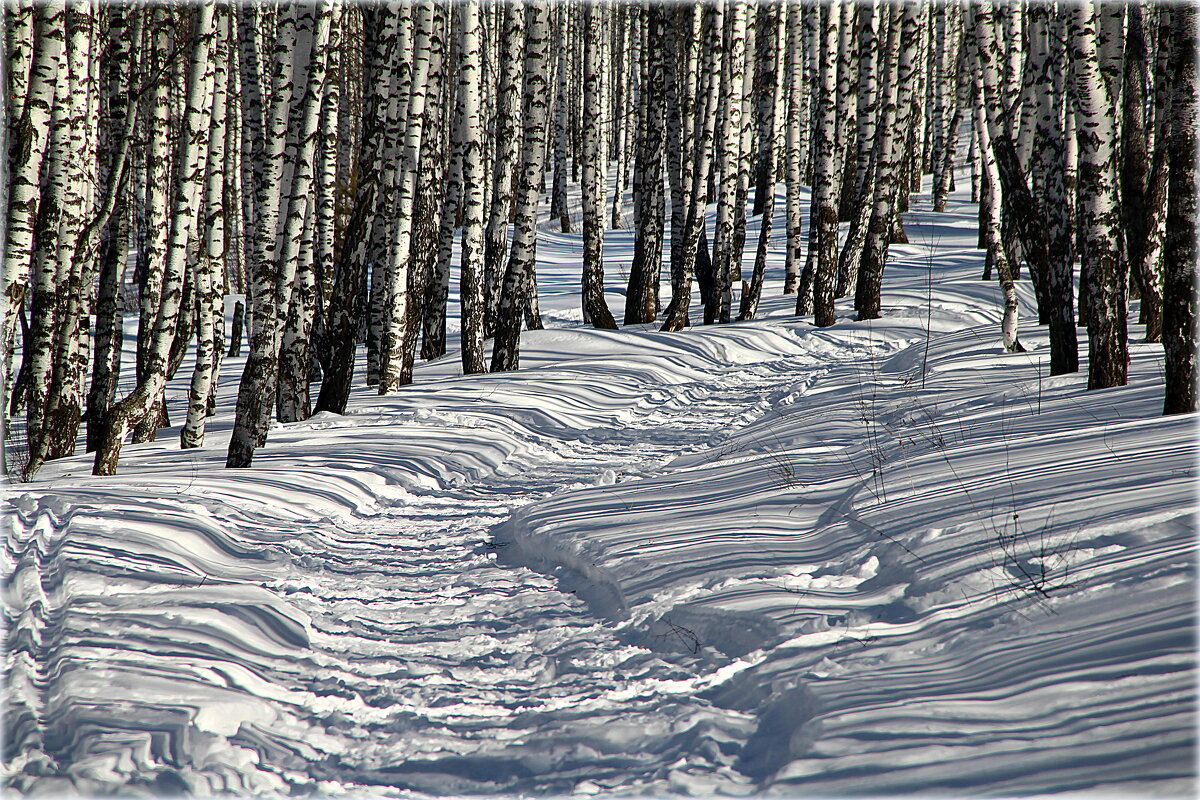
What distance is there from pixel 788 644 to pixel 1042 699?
918mm

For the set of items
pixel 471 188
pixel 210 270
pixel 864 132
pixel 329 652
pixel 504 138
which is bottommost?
pixel 329 652

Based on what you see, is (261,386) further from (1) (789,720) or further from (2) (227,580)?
(1) (789,720)

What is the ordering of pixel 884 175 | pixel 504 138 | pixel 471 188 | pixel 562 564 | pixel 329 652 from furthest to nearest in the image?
pixel 884 175 → pixel 504 138 → pixel 471 188 → pixel 562 564 → pixel 329 652

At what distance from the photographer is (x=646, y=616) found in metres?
3.58

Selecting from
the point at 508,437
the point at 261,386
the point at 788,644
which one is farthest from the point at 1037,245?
the point at 261,386

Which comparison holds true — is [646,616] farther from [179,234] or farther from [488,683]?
[179,234]

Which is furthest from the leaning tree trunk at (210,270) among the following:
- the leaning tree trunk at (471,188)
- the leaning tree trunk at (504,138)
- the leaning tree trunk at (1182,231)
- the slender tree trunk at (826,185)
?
the slender tree trunk at (826,185)

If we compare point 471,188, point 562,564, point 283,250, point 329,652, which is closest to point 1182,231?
point 562,564

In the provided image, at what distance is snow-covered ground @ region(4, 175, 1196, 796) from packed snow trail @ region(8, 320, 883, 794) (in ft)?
0.05

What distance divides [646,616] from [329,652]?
1.36 meters

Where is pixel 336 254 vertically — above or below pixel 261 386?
above

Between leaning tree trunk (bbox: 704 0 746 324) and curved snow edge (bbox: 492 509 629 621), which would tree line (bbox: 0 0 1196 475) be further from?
curved snow edge (bbox: 492 509 629 621)

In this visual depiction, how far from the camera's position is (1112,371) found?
572 centimetres

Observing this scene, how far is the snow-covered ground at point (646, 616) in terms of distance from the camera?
244 cm
